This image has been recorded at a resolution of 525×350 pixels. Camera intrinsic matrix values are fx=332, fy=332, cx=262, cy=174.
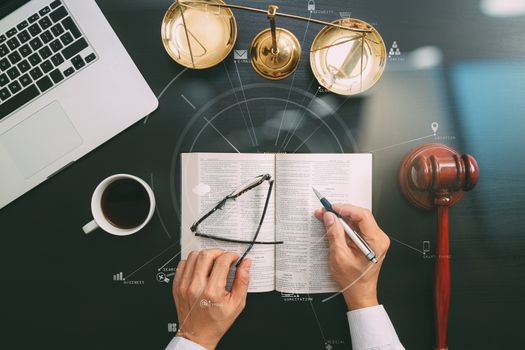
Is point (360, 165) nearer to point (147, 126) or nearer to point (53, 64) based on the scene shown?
point (147, 126)

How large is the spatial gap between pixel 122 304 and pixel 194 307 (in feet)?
0.54

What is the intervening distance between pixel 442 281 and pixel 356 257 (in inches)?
6.6

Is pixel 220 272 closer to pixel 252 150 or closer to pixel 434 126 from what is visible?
pixel 252 150

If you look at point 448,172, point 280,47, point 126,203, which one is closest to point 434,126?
point 448,172

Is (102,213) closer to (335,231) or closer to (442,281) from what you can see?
(335,231)

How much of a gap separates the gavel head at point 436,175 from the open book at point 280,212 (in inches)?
3.8

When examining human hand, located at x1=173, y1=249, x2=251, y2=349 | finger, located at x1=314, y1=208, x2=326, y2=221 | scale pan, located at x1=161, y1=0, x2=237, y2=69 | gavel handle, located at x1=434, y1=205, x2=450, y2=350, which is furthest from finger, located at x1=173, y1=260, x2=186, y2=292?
gavel handle, located at x1=434, y1=205, x2=450, y2=350

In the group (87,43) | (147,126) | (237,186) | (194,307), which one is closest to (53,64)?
(87,43)

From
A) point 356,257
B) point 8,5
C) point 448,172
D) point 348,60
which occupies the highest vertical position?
point 8,5

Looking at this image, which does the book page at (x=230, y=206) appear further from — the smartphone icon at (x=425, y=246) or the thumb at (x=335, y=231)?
the smartphone icon at (x=425, y=246)

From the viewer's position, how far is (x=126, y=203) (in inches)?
24.3

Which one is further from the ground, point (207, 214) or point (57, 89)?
point (57, 89)

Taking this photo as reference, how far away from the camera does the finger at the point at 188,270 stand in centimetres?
61

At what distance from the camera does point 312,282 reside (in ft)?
2.11
